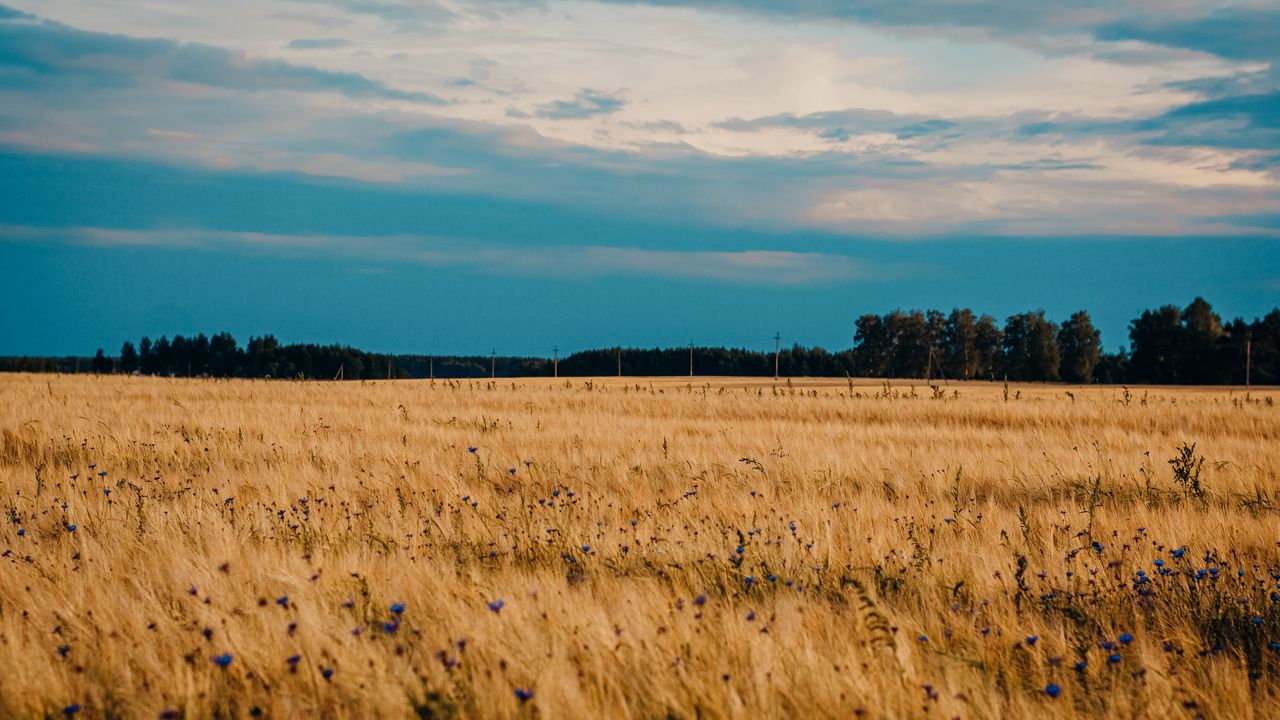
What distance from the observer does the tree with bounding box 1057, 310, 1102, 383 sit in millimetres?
107250

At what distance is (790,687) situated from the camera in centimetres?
334

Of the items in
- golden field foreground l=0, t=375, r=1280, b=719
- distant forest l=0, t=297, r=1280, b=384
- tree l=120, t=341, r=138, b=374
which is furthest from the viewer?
tree l=120, t=341, r=138, b=374

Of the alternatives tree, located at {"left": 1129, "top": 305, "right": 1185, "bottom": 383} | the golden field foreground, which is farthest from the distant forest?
the golden field foreground

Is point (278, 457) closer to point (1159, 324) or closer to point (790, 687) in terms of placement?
point (790, 687)

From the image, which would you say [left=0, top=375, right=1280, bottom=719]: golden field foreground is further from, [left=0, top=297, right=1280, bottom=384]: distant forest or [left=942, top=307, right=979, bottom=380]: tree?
[left=942, top=307, right=979, bottom=380]: tree

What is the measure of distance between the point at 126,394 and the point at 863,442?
20140mm

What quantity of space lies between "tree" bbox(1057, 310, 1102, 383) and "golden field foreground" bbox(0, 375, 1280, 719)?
357 feet

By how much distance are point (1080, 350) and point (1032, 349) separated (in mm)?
6802

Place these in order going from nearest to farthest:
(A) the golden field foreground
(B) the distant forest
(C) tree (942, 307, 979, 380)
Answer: (A) the golden field foreground
(B) the distant forest
(C) tree (942, 307, 979, 380)

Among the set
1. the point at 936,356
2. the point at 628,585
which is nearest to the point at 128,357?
the point at 936,356

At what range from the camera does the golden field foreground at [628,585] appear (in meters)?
3.38

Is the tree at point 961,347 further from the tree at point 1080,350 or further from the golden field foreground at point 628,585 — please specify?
the golden field foreground at point 628,585

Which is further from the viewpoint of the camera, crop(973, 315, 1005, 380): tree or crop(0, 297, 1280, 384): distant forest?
crop(973, 315, 1005, 380): tree

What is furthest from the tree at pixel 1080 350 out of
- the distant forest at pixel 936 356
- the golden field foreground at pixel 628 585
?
the golden field foreground at pixel 628 585
